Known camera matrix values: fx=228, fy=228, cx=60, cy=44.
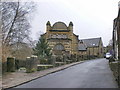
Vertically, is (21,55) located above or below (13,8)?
below

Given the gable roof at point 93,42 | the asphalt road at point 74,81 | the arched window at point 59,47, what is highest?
the gable roof at point 93,42

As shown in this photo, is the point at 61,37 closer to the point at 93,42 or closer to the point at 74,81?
the point at 93,42

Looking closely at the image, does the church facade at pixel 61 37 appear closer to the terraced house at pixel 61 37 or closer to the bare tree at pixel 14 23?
the terraced house at pixel 61 37

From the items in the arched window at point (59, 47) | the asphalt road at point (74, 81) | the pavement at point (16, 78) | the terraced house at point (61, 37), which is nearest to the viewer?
the asphalt road at point (74, 81)

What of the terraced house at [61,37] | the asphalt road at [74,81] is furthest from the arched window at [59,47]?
the asphalt road at [74,81]

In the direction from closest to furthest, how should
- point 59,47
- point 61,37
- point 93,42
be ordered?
point 59,47
point 61,37
point 93,42

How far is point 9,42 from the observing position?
31047mm

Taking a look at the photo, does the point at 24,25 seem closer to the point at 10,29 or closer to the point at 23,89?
the point at 10,29

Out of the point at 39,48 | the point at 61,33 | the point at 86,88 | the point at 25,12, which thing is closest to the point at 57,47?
the point at 61,33

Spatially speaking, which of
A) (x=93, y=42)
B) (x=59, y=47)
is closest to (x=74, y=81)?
(x=59, y=47)

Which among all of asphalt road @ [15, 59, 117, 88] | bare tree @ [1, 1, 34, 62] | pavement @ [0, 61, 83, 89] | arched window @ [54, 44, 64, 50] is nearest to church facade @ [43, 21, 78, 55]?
arched window @ [54, 44, 64, 50]

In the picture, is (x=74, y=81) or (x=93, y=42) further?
(x=93, y=42)

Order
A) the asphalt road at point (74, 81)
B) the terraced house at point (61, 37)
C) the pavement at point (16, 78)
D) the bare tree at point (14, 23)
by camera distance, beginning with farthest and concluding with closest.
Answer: the terraced house at point (61, 37) → the bare tree at point (14, 23) → the pavement at point (16, 78) → the asphalt road at point (74, 81)

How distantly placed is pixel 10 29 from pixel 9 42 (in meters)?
1.99
